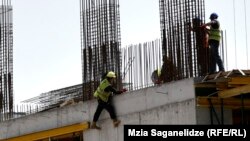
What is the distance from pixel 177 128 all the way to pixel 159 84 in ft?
12.7

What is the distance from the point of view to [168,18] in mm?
24875

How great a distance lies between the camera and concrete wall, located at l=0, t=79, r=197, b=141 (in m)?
21.8

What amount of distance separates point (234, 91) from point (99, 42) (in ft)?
23.7

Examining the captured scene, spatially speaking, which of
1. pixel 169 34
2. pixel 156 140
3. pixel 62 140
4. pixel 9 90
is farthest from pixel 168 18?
pixel 9 90

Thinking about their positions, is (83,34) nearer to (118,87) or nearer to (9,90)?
(118,87)

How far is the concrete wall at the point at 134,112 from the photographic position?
860 inches

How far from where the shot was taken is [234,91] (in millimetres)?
21141

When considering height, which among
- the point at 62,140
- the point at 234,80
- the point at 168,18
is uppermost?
the point at 168,18

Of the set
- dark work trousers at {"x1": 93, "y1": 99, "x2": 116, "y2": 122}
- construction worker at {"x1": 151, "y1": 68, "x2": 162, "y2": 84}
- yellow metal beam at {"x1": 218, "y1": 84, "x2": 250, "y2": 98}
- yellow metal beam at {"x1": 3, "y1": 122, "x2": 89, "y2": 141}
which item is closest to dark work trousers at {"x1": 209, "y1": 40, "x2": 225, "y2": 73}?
yellow metal beam at {"x1": 218, "y1": 84, "x2": 250, "y2": 98}

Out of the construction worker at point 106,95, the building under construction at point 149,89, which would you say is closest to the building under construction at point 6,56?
the building under construction at point 149,89

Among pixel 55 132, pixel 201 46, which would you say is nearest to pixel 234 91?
pixel 201 46

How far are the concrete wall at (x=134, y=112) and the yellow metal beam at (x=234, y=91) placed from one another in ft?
2.33

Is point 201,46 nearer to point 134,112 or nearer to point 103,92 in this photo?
point 134,112

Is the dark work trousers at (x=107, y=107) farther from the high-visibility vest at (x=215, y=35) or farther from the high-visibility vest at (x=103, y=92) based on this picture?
the high-visibility vest at (x=215, y=35)
